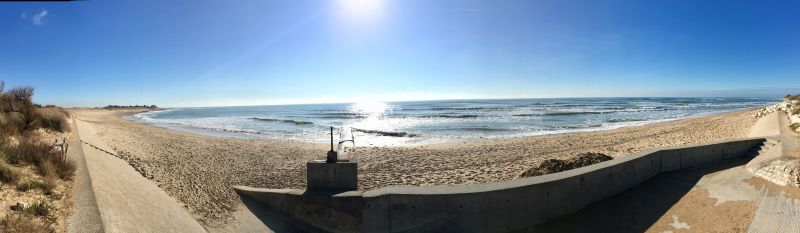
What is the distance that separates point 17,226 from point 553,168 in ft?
33.1

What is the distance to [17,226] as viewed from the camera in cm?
463

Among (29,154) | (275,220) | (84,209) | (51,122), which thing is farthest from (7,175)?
(51,122)

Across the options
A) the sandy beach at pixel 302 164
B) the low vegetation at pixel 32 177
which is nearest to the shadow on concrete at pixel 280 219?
the sandy beach at pixel 302 164

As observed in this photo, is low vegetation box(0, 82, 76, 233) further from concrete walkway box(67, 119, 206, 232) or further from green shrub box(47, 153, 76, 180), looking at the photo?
concrete walkway box(67, 119, 206, 232)

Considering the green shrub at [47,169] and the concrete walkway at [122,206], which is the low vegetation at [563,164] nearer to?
the concrete walkway at [122,206]

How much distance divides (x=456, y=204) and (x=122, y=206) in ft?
18.3

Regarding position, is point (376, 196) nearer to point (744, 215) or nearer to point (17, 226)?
point (17, 226)

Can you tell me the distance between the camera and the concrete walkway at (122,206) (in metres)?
5.26

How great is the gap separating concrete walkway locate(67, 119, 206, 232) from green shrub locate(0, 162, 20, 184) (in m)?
0.84

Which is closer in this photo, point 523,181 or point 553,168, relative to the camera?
point 523,181

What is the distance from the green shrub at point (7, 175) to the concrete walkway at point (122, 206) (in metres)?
0.84

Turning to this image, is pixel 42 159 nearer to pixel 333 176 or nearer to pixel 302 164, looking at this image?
pixel 333 176

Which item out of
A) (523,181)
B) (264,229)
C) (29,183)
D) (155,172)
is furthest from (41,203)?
(523,181)

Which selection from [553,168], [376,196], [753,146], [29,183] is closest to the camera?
[29,183]
